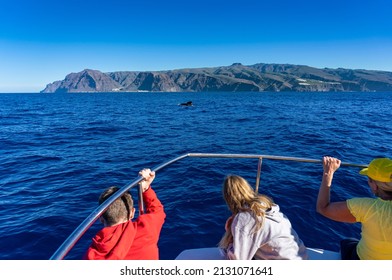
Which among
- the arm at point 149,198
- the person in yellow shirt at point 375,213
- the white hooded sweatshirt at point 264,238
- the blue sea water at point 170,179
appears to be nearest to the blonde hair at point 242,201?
the white hooded sweatshirt at point 264,238

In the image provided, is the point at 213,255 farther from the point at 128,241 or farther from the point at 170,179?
the point at 170,179

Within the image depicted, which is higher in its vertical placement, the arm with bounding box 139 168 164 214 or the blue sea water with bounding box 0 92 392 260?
the arm with bounding box 139 168 164 214

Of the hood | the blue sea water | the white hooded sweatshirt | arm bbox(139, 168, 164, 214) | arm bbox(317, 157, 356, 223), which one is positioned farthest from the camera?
the blue sea water

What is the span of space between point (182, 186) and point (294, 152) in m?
7.69

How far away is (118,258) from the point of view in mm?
2234

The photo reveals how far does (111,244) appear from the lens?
228cm

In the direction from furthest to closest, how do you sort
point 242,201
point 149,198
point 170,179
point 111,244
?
point 170,179 → point 149,198 → point 242,201 → point 111,244

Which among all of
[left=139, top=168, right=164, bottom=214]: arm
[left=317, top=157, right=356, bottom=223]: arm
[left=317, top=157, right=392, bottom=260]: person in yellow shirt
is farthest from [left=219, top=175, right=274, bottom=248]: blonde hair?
[left=139, top=168, right=164, bottom=214]: arm

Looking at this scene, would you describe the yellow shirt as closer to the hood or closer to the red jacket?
the red jacket

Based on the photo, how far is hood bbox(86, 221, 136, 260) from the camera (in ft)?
7.33

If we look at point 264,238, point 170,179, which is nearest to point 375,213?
point 264,238

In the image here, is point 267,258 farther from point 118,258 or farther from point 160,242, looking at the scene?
point 160,242

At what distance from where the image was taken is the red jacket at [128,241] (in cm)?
225

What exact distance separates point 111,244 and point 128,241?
155 millimetres
